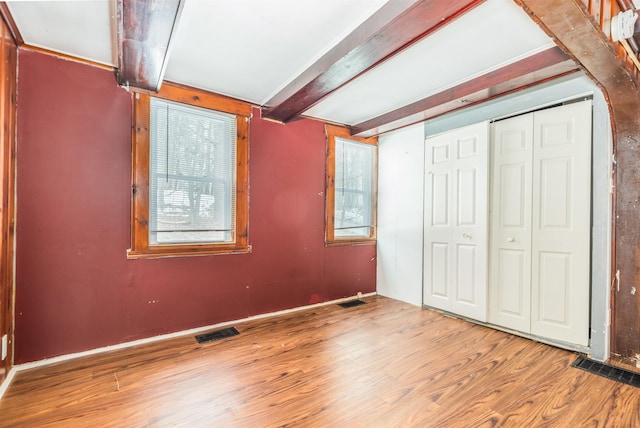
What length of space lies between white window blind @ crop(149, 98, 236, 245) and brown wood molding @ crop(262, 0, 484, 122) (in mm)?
908

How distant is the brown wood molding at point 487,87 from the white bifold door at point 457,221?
A: 0.39 metres

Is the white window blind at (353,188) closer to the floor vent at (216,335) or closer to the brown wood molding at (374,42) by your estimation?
the brown wood molding at (374,42)

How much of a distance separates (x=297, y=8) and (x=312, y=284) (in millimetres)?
2955

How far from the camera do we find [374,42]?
1930mm

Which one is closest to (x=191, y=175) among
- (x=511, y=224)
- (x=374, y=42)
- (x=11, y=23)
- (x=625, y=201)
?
(x=11, y=23)

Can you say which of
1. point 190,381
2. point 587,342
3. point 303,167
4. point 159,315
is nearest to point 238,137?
point 303,167

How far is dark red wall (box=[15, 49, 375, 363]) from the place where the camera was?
2.26 metres

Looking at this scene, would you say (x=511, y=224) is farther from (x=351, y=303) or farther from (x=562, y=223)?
(x=351, y=303)

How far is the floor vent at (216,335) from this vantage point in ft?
9.20

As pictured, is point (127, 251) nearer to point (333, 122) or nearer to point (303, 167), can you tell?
point (303, 167)

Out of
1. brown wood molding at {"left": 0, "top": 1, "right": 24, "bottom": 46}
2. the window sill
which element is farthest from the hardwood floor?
brown wood molding at {"left": 0, "top": 1, "right": 24, "bottom": 46}

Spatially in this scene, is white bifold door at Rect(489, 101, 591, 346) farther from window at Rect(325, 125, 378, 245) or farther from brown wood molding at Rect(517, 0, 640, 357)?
window at Rect(325, 125, 378, 245)

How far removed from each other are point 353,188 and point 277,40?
2455 millimetres

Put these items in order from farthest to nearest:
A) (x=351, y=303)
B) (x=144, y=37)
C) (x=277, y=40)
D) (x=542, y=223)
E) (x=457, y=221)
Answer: (x=351, y=303)
(x=457, y=221)
(x=542, y=223)
(x=277, y=40)
(x=144, y=37)
